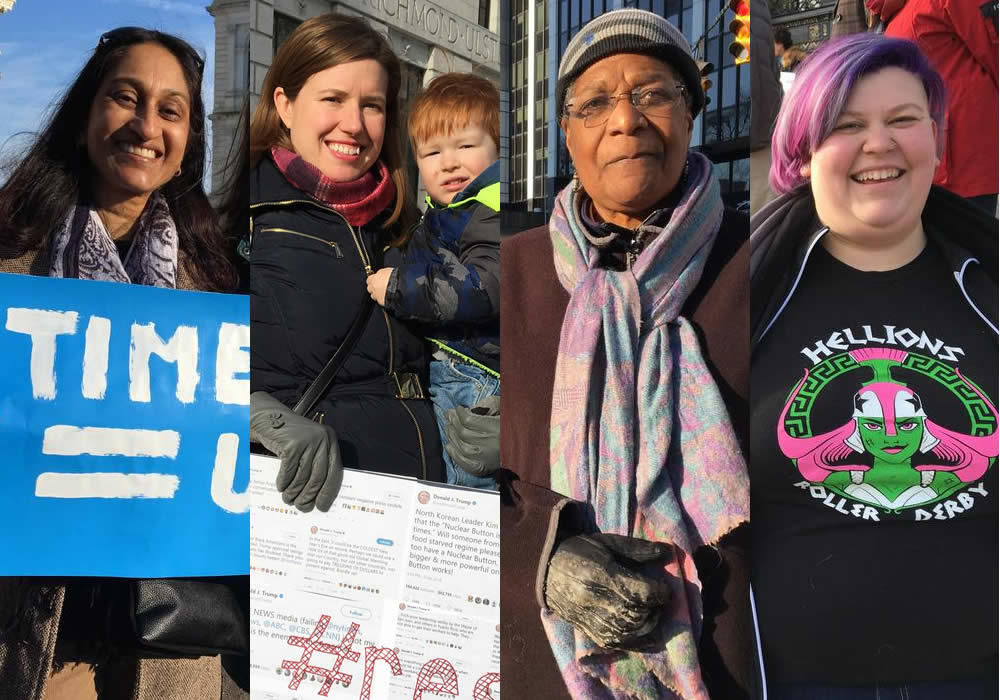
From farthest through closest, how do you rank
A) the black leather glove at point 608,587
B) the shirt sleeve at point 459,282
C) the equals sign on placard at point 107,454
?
the equals sign on placard at point 107,454
the shirt sleeve at point 459,282
the black leather glove at point 608,587

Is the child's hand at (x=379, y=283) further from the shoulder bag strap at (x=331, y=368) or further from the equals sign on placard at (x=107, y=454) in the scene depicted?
the equals sign on placard at (x=107, y=454)

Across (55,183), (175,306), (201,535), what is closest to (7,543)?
(201,535)

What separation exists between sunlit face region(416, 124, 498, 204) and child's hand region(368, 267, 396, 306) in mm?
243

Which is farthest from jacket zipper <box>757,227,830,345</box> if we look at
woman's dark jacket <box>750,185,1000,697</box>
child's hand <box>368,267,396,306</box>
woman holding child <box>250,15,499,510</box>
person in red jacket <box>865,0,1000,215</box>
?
child's hand <box>368,267,396,306</box>

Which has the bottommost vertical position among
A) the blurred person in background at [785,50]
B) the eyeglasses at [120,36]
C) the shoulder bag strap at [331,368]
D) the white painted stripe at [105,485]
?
the white painted stripe at [105,485]

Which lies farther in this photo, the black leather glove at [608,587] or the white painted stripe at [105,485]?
the white painted stripe at [105,485]

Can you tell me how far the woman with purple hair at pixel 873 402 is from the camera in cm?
239

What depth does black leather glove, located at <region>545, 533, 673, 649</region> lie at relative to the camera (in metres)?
2.33

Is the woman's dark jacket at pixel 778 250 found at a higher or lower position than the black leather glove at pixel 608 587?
higher

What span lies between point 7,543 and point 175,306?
82cm

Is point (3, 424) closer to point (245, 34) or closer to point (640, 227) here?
point (245, 34)

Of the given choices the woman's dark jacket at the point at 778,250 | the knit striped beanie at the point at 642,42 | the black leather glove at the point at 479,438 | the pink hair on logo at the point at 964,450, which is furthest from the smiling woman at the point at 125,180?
the pink hair on logo at the point at 964,450

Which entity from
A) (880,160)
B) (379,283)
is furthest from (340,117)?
(880,160)

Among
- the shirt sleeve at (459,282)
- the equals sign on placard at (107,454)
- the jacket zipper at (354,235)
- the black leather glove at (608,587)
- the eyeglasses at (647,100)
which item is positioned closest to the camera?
the black leather glove at (608,587)
